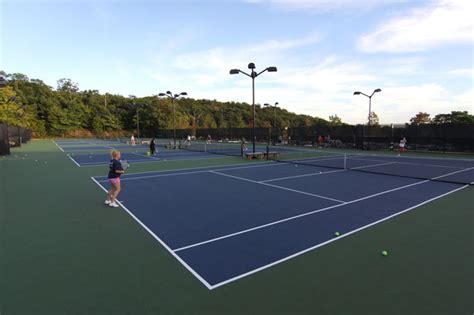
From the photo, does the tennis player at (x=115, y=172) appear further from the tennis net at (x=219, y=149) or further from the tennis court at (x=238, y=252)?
the tennis net at (x=219, y=149)

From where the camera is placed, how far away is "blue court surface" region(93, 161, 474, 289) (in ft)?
15.0

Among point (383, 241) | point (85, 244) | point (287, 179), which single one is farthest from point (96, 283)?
point (287, 179)

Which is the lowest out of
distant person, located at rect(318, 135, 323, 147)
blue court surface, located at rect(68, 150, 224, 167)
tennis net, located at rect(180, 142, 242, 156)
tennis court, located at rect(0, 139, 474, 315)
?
tennis court, located at rect(0, 139, 474, 315)

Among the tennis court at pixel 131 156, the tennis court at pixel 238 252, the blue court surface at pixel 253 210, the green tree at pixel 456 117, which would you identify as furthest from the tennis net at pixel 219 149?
the green tree at pixel 456 117

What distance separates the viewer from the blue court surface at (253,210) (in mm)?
4566

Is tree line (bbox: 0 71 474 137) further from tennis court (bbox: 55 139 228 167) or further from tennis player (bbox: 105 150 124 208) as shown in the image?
tennis player (bbox: 105 150 124 208)

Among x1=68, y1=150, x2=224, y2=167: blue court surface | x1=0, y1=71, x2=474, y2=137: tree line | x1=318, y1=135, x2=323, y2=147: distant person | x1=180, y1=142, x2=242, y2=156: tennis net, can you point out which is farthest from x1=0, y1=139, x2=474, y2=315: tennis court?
x1=0, y1=71, x2=474, y2=137: tree line

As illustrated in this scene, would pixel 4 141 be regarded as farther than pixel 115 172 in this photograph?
Yes

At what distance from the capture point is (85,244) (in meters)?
5.00

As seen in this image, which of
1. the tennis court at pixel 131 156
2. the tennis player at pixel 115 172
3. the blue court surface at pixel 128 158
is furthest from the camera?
the tennis court at pixel 131 156

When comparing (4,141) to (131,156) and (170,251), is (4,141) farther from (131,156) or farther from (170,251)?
(170,251)

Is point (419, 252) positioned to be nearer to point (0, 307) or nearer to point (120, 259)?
point (120, 259)

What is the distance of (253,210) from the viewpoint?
701 centimetres

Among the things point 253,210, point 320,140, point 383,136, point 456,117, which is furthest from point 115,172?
point 456,117
